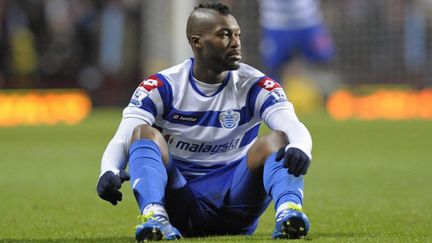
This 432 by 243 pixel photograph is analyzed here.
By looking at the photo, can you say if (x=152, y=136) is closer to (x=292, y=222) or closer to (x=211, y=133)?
(x=211, y=133)

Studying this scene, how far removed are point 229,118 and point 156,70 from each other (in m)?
16.4

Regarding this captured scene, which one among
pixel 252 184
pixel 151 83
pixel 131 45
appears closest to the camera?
pixel 252 184

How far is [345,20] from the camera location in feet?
84.1

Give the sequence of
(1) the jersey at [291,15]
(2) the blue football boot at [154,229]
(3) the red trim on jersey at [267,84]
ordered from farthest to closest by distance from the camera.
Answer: (1) the jersey at [291,15], (3) the red trim on jersey at [267,84], (2) the blue football boot at [154,229]

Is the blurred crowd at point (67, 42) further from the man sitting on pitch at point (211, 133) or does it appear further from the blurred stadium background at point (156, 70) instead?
the man sitting on pitch at point (211, 133)

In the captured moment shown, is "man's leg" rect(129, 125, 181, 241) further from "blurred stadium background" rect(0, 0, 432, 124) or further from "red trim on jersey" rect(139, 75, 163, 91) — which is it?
"blurred stadium background" rect(0, 0, 432, 124)

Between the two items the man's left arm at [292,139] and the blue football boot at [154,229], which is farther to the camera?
the man's left arm at [292,139]

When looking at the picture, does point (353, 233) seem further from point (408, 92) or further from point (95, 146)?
point (408, 92)

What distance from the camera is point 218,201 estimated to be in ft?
19.7

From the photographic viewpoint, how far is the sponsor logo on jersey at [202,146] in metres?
6.05

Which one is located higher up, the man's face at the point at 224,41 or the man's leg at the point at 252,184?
the man's face at the point at 224,41

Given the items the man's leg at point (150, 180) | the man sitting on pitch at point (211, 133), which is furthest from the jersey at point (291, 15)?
the man's leg at point (150, 180)

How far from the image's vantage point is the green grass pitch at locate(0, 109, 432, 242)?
654cm

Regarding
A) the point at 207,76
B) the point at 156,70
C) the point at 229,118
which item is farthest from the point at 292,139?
the point at 156,70
